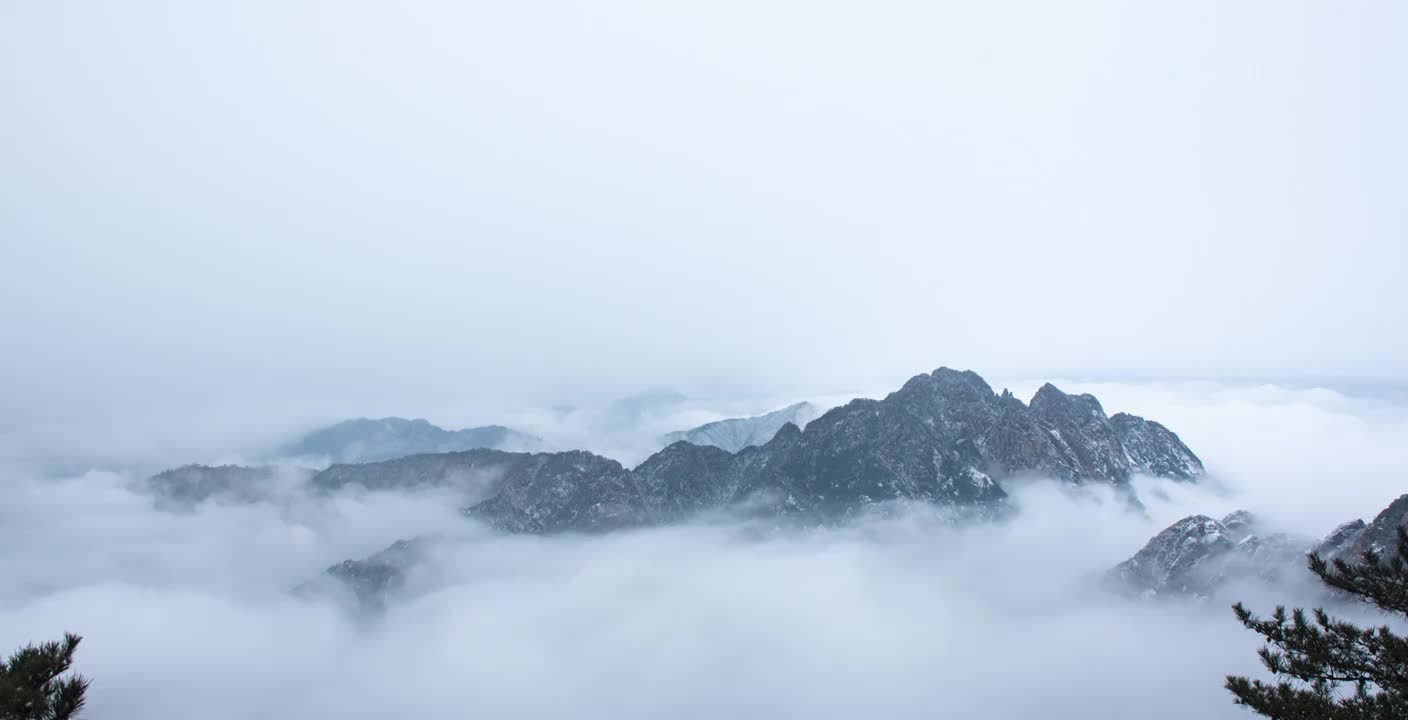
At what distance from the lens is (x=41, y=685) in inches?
779

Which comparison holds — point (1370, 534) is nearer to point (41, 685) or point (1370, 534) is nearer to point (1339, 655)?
point (1339, 655)

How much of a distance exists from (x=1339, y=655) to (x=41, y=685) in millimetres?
52411

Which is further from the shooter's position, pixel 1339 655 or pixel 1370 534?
pixel 1370 534

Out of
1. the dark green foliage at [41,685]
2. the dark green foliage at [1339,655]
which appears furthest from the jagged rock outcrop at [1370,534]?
the dark green foliage at [41,685]

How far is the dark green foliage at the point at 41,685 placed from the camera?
18.4 metres

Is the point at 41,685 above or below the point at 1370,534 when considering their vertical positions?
above

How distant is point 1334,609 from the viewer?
168500mm

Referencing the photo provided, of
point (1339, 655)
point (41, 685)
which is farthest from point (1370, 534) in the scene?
point (41, 685)

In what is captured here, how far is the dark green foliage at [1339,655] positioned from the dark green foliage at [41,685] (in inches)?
1796

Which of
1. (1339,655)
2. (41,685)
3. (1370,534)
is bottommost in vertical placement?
(1370,534)

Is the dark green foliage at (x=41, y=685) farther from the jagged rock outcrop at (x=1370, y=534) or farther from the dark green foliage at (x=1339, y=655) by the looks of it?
the jagged rock outcrop at (x=1370, y=534)

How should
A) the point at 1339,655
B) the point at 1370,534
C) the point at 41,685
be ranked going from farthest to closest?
the point at 1370,534, the point at 1339,655, the point at 41,685

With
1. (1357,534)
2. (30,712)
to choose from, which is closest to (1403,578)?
(30,712)

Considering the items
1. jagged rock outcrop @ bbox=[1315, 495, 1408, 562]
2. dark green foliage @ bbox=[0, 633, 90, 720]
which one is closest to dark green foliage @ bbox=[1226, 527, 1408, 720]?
dark green foliage @ bbox=[0, 633, 90, 720]
